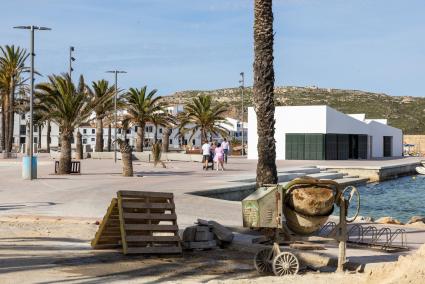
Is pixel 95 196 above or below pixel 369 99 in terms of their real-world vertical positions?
below

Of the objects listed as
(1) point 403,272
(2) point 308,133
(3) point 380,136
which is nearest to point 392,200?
(1) point 403,272

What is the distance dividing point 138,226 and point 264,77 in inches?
206

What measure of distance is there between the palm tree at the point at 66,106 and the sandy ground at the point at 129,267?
1905 cm

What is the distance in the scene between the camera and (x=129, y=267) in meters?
9.84

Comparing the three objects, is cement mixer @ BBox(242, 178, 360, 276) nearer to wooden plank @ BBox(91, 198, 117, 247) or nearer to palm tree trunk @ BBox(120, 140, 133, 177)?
wooden plank @ BBox(91, 198, 117, 247)

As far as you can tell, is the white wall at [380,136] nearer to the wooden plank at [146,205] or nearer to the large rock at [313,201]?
the wooden plank at [146,205]

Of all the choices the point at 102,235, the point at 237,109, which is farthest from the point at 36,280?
the point at 237,109

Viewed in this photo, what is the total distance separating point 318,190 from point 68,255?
432 cm

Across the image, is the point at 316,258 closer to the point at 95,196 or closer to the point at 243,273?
the point at 243,273

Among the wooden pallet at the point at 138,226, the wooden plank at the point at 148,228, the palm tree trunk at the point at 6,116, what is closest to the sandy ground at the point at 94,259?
the wooden pallet at the point at 138,226

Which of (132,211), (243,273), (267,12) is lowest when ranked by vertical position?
(243,273)

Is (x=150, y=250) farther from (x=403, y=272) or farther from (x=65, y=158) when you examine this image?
(x=65, y=158)

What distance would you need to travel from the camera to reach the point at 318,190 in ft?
30.7

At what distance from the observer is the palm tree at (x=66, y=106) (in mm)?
31298
